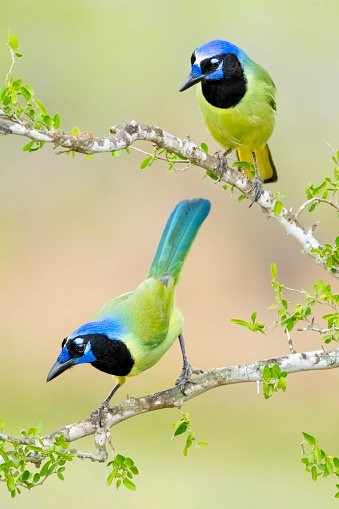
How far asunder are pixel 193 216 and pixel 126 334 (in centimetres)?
61

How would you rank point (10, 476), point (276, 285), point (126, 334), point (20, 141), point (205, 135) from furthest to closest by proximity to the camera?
1. point (20, 141)
2. point (205, 135)
3. point (126, 334)
4. point (276, 285)
5. point (10, 476)

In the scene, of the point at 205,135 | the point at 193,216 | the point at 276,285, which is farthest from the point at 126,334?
the point at 205,135

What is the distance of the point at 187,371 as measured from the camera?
3107 mm

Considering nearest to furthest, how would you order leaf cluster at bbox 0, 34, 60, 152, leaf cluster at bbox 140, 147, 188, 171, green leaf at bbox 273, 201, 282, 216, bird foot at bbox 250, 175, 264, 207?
leaf cluster at bbox 0, 34, 60, 152 → leaf cluster at bbox 140, 147, 188, 171 → green leaf at bbox 273, 201, 282, 216 → bird foot at bbox 250, 175, 264, 207

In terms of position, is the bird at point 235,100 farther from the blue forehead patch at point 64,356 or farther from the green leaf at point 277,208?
the blue forehead patch at point 64,356

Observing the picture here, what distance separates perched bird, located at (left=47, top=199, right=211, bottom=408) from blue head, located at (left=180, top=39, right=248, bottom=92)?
0.57m

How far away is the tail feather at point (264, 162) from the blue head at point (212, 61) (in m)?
0.43

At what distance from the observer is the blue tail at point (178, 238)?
10.9 ft

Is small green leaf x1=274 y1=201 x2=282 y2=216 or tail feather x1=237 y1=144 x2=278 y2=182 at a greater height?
tail feather x1=237 y1=144 x2=278 y2=182

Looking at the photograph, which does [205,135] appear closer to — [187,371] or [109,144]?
[187,371]

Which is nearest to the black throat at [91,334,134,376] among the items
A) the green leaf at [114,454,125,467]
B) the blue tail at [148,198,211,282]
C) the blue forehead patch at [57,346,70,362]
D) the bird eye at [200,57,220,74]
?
the blue forehead patch at [57,346,70,362]

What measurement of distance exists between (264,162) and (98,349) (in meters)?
1.17

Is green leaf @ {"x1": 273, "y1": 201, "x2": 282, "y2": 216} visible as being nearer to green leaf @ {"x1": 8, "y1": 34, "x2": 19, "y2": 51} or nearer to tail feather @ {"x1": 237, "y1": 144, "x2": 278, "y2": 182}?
tail feather @ {"x1": 237, "y1": 144, "x2": 278, "y2": 182}

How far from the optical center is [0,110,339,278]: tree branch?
7.08 feet
